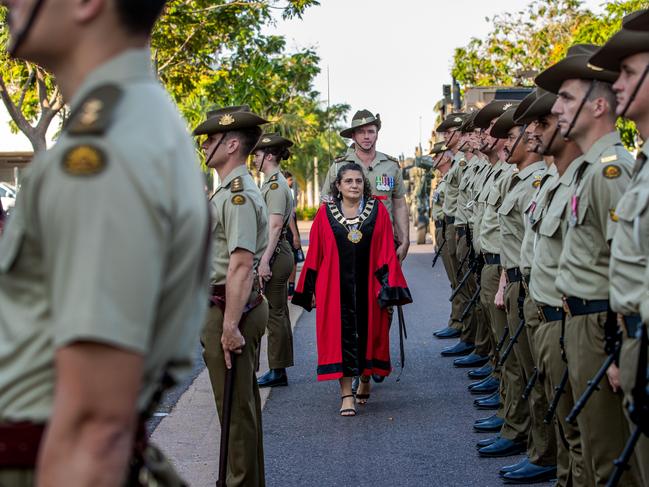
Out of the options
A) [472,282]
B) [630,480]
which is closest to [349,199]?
[472,282]

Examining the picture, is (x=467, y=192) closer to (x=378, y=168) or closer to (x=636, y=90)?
(x=378, y=168)

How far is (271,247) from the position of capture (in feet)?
34.7

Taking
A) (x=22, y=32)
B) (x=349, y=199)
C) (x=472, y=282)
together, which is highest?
(x=22, y=32)

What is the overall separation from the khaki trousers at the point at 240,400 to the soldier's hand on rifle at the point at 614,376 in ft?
6.17

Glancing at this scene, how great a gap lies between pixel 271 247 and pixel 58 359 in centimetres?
861

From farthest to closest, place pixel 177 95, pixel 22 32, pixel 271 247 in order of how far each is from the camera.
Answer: pixel 177 95, pixel 271 247, pixel 22 32

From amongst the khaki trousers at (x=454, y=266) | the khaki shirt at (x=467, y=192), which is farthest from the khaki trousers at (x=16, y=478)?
the khaki trousers at (x=454, y=266)

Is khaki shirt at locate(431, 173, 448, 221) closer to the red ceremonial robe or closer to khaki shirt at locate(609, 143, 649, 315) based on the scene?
the red ceremonial robe

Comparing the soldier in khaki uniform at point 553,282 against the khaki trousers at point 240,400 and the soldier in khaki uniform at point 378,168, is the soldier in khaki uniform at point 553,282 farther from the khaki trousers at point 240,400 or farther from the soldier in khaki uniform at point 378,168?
the soldier in khaki uniform at point 378,168

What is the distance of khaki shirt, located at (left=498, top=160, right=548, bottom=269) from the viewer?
7.46m

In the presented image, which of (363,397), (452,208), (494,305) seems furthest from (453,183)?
(494,305)

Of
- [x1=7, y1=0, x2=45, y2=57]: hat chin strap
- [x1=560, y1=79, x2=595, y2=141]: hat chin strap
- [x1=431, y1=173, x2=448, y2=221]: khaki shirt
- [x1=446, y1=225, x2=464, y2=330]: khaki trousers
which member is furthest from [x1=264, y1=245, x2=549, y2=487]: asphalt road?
[x1=7, y1=0, x2=45, y2=57]: hat chin strap

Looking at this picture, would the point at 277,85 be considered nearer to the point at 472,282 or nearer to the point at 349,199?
the point at 472,282

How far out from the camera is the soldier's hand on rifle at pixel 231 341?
223 inches
